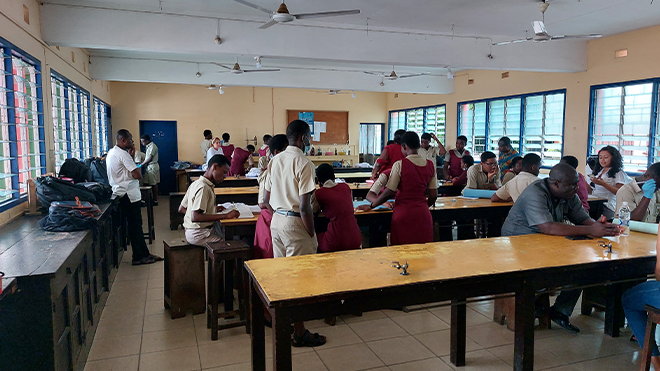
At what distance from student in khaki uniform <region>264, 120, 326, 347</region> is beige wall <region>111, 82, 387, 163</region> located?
10067 millimetres

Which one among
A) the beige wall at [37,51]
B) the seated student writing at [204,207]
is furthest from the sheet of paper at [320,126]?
the seated student writing at [204,207]

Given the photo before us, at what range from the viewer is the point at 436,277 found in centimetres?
229

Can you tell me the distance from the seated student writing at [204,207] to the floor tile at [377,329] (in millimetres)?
1430

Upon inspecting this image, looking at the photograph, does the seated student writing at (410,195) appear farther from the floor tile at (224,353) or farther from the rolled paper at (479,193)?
the rolled paper at (479,193)

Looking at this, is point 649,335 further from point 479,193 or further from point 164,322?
point 164,322

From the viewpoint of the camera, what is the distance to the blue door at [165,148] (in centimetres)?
1246

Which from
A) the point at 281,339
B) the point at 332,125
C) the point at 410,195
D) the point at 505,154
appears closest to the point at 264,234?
the point at 410,195

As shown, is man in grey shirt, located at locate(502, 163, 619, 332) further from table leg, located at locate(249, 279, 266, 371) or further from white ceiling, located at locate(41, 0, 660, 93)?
white ceiling, located at locate(41, 0, 660, 93)

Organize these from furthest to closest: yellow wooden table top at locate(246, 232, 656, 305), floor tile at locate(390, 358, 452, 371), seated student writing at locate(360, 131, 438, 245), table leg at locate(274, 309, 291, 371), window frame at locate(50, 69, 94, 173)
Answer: window frame at locate(50, 69, 94, 173), seated student writing at locate(360, 131, 438, 245), floor tile at locate(390, 358, 452, 371), yellow wooden table top at locate(246, 232, 656, 305), table leg at locate(274, 309, 291, 371)

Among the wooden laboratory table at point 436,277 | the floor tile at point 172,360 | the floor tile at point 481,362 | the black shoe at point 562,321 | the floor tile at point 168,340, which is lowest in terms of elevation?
the floor tile at point 168,340

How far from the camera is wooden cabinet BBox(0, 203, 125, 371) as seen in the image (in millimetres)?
2355

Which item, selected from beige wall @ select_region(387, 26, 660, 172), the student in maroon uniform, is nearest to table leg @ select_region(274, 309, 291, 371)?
the student in maroon uniform

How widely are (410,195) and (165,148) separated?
1021 centimetres

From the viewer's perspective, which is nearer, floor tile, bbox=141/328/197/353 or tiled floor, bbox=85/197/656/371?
tiled floor, bbox=85/197/656/371
